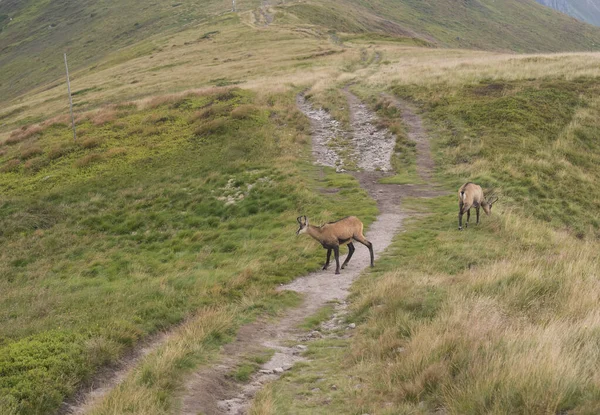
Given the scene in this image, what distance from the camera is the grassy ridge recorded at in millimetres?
9703

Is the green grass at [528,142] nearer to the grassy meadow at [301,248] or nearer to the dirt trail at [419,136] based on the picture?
the grassy meadow at [301,248]

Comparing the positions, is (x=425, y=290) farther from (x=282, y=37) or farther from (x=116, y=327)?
(x=282, y=37)

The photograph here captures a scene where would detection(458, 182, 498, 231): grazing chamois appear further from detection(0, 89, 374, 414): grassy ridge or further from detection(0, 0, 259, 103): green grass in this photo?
detection(0, 0, 259, 103): green grass

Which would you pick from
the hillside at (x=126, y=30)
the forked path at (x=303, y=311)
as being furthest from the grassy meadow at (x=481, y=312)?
the hillside at (x=126, y=30)

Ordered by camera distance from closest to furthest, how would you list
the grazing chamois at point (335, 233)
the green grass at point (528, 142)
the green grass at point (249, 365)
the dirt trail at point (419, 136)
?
the green grass at point (249, 365)
the grazing chamois at point (335, 233)
the green grass at point (528, 142)
the dirt trail at point (419, 136)

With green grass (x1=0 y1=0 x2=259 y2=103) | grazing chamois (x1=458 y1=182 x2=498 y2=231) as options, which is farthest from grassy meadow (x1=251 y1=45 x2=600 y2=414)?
green grass (x1=0 y1=0 x2=259 y2=103)

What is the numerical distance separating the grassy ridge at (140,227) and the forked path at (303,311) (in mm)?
676

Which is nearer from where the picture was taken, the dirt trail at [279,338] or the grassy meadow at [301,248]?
the grassy meadow at [301,248]

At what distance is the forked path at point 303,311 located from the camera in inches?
299

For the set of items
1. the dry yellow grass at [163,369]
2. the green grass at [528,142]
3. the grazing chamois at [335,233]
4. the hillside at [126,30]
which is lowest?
the green grass at [528,142]

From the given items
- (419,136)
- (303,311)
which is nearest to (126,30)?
(419,136)

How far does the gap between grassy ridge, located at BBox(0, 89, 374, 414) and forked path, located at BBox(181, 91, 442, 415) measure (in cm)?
68

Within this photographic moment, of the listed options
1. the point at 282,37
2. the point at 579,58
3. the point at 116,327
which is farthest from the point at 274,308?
the point at 282,37

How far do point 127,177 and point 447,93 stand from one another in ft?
85.4
